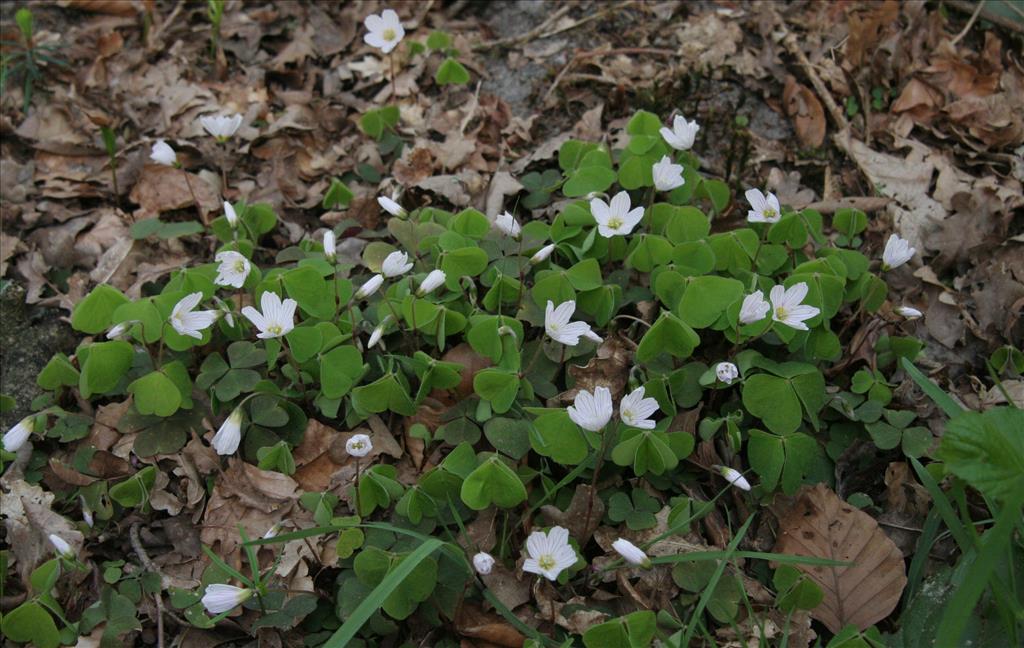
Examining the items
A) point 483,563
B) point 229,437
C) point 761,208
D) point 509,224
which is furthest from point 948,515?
point 229,437

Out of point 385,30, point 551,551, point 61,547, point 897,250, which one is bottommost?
point 61,547

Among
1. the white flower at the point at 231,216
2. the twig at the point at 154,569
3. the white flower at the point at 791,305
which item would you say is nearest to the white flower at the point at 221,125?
the white flower at the point at 231,216

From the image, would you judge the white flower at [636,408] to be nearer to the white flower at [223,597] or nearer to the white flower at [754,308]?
the white flower at [754,308]

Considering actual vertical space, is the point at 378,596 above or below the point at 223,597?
above

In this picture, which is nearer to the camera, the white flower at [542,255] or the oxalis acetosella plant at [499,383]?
the oxalis acetosella plant at [499,383]

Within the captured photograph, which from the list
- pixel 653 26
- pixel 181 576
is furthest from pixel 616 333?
pixel 653 26

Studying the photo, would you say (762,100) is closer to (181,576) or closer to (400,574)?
(400,574)

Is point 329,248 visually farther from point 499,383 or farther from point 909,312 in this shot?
point 909,312
